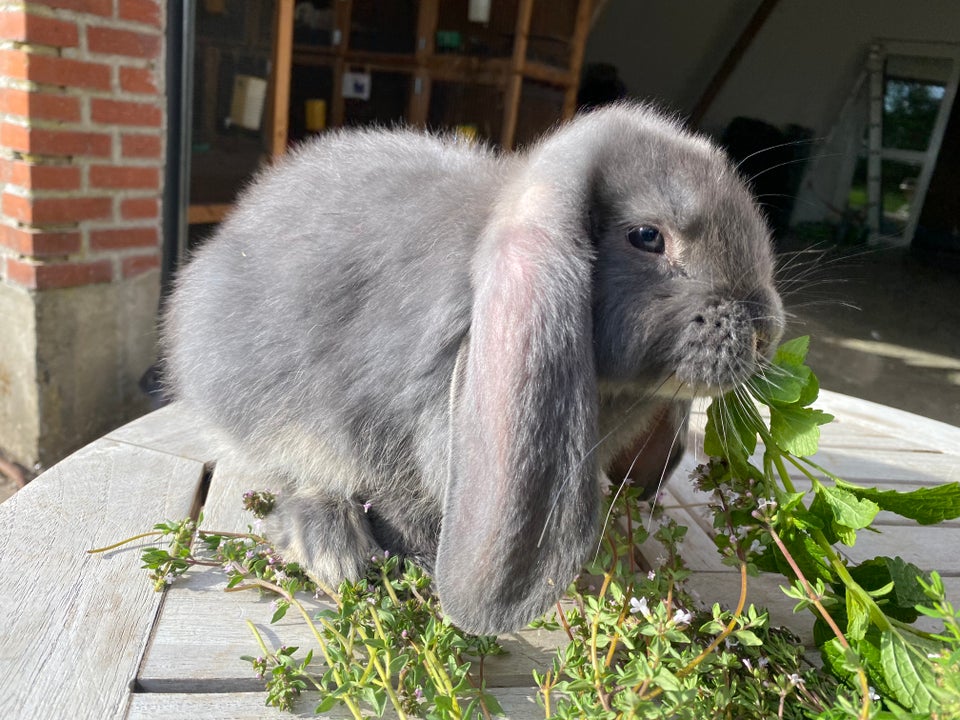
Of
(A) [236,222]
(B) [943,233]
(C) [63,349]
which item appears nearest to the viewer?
(A) [236,222]

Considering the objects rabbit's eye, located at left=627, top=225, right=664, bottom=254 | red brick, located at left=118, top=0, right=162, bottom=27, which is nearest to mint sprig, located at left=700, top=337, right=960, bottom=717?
rabbit's eye, located at left=627, top=225, right=664, bottom=254

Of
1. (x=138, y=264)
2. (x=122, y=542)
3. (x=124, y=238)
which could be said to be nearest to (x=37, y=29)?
(x=124, y=238)

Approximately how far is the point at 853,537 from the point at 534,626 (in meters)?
0.43

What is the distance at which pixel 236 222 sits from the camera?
1.43 metres

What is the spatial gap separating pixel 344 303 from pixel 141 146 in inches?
69.3

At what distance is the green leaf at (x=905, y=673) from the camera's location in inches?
34.3

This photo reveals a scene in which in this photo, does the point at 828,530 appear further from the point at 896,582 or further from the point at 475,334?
the point at 475,334

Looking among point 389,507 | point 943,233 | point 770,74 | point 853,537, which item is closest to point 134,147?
point 389,507

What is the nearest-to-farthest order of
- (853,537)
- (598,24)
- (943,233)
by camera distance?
(853,537)
(598,24)
(943,233)

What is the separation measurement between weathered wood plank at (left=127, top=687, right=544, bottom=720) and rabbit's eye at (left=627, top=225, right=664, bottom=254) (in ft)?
1.95

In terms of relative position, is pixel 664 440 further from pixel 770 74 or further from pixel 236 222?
pixel 770 74

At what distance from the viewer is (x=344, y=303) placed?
117 centimetres

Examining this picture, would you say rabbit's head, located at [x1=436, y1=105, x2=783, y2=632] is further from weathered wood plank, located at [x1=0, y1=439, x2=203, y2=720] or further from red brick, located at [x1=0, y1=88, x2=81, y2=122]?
red brick, located at [x1=0, y1=88, x2=81, y2=122]

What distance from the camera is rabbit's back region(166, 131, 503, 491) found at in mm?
1100
